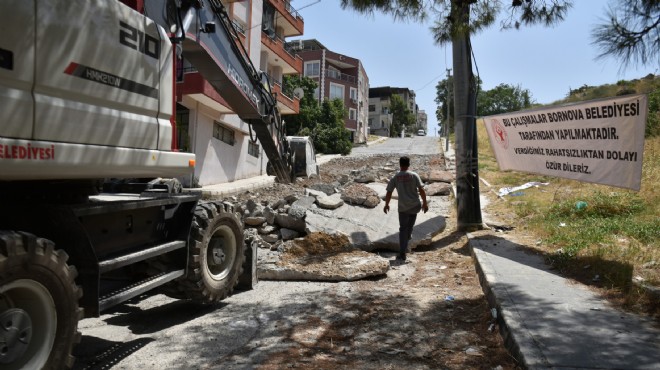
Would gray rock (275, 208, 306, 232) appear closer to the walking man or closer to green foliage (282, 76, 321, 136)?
the walking man

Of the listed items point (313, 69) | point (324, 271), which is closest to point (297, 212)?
point (324, 271)

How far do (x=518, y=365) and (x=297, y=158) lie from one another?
588 inches

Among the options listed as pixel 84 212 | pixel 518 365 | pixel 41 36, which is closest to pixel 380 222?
pixel 518 365

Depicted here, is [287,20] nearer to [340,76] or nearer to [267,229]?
[267,229]

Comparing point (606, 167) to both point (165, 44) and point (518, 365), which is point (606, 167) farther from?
point (165, 44)

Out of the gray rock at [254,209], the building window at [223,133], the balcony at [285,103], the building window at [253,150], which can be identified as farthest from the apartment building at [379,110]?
the gray rock at [254,209]

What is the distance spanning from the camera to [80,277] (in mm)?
3381

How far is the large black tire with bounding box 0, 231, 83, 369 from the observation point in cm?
269

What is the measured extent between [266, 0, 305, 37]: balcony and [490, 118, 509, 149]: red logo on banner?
17.2 meters

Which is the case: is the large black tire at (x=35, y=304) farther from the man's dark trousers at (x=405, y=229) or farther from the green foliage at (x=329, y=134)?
the green foliage at (x=329, y=134)

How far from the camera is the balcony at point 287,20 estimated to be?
84.2ft

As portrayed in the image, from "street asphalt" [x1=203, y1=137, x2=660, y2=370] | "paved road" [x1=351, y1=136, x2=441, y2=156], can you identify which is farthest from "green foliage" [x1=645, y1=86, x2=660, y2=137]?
"paved road" [x1=351, y1=136, x2=441, y2=156]

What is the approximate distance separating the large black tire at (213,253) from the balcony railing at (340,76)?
4910 cm

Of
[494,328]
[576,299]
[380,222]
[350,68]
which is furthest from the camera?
[350,68]
